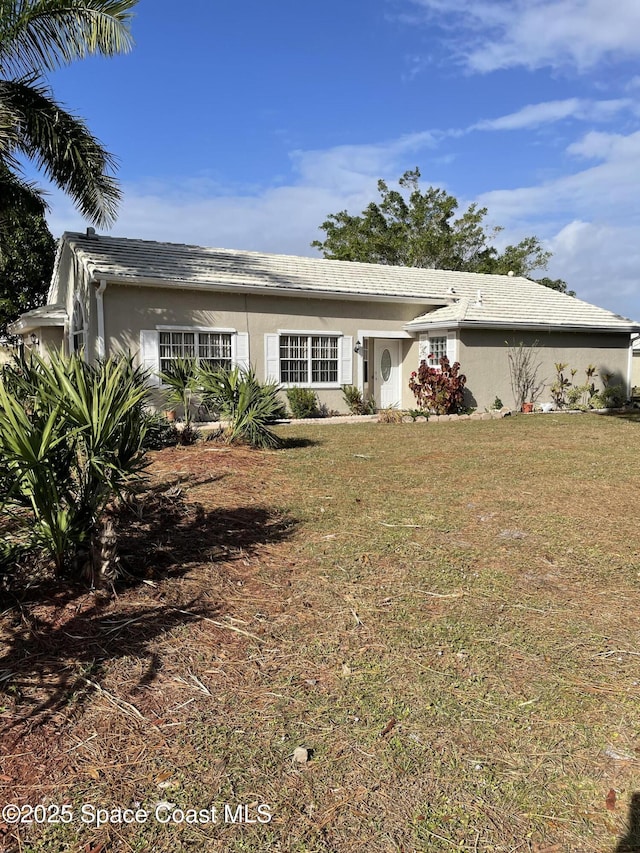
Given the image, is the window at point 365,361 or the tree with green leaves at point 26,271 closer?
the window at point 365,361

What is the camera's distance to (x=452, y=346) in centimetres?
1703

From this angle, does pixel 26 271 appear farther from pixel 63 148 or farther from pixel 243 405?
pixel 243 405

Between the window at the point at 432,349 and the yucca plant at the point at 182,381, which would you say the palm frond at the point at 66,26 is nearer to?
the yucca plant at the point at 182,381

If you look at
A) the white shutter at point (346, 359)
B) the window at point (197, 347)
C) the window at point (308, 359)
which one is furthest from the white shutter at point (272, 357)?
the white shutter at point (346, 359)

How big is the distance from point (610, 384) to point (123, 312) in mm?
15814

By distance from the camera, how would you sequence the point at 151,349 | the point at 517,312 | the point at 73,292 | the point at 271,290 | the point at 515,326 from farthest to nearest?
the point at 517,312 → the point at 515,326 → the point at 73,292 → the point at 271,290 → the point at 151,349

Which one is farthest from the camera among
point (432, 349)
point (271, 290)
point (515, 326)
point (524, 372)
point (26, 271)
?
point (26, 271)

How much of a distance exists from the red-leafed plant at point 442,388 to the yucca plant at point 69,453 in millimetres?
13199

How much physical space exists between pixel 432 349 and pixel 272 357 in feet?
16.9

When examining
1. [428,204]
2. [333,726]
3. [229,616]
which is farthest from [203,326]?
[428,204]

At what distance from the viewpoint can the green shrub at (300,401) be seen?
1587cm

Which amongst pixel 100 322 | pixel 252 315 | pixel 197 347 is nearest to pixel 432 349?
pixel 252 315

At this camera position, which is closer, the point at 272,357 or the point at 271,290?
the point at 271,290

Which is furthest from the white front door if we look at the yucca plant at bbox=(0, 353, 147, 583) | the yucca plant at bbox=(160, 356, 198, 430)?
the yucca plant at bbox=(0, 353, 147, 583)
